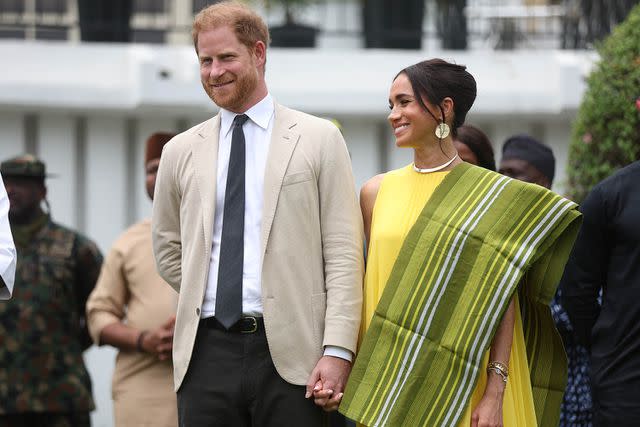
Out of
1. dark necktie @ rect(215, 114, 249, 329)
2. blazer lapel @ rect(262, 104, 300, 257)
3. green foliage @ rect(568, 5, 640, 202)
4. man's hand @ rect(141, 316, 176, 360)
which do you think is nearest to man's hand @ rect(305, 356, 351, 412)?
dark necktie @ rect(215, 114, 249, 329)

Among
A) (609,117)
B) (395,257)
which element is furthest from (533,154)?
(395,257)

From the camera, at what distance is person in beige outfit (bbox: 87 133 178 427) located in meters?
6.17

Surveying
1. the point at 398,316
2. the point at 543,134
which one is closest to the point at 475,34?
the point at 543,134

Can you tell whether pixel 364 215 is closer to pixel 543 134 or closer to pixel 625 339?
pixel 625 339

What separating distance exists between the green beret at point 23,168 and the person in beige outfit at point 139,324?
97 centimetres

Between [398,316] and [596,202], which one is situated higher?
[596,202]

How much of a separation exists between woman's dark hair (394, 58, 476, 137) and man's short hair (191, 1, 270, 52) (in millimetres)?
579

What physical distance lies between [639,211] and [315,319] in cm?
136

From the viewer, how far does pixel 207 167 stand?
4668 millimetres

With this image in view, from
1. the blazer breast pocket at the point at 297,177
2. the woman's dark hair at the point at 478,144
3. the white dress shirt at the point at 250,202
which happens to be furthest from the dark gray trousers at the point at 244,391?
the woman's dark hair at the point at 478,144

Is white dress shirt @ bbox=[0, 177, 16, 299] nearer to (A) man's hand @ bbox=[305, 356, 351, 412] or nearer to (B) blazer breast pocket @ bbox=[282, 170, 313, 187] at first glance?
(B) blazer breast pocket @ bbox=[282, 170, 313, 187]

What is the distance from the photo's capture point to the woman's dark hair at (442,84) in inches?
182

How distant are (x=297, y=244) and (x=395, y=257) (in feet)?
1.18

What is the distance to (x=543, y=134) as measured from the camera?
9727 millimetres
